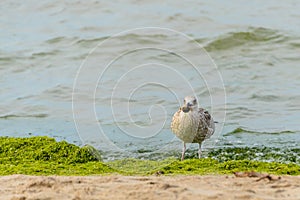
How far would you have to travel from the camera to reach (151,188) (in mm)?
5301

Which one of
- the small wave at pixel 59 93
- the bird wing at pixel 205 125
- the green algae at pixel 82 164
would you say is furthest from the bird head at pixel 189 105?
the small wave at pixel 59 93

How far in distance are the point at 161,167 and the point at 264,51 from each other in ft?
32.6

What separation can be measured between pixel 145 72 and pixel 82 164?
25.1 feet

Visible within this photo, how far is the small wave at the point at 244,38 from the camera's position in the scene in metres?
17.8

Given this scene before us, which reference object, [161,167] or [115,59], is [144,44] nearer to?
[115,59]

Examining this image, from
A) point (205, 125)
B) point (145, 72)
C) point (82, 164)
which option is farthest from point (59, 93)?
point (82, 164)

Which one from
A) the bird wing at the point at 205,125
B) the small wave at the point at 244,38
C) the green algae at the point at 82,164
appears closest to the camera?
the green algae at the point at 82,164

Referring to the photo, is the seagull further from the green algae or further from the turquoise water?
the turquoise water

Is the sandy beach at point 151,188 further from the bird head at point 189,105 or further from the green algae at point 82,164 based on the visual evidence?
the bird head at point 189,105

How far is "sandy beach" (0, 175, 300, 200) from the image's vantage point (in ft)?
16.9

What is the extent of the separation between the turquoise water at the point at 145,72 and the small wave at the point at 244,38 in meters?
0.03

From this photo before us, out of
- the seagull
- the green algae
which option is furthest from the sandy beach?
the seagull

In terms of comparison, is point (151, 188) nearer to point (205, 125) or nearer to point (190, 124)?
point (190, 124)

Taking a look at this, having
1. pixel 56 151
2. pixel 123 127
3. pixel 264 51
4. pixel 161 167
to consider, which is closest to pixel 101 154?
pixel 56 151
